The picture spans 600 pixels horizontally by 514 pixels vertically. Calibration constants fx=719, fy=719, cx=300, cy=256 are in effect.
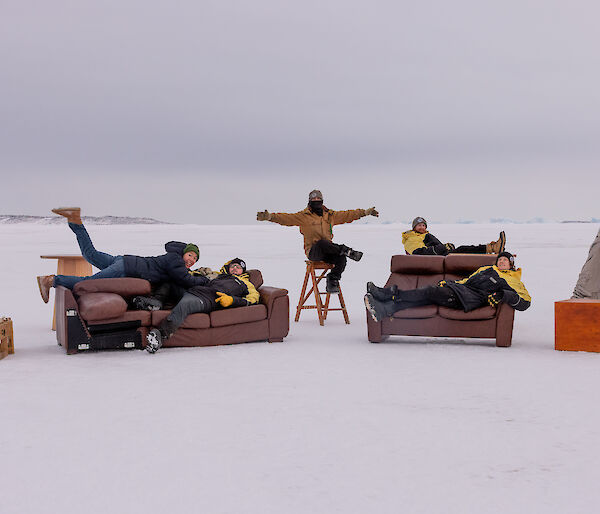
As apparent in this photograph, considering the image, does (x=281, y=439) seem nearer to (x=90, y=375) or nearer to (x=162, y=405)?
(x=162, y=405)

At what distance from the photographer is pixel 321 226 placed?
9477 mm

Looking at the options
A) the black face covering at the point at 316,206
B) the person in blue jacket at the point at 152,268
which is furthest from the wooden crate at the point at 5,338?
the black face covering at the point at 316,206

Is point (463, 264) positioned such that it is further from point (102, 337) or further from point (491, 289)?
point (102, 337)

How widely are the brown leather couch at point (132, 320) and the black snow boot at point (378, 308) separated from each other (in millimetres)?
885

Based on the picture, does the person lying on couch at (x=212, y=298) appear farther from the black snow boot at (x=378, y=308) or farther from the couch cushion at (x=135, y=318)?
the black snow boot at (x=378, y=308)

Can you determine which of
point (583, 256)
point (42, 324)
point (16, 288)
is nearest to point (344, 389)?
point (42, 324)

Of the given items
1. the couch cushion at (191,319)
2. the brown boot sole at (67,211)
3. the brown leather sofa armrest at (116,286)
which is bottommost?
the couch cushion at (191,319)

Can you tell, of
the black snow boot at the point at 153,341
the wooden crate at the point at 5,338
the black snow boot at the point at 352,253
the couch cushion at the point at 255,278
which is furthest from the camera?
the black snow boot at the point at 352,253

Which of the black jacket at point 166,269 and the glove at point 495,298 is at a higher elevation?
the black jacket at point 166,269

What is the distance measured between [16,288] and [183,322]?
7.67 m

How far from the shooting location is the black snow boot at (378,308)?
24.0ft

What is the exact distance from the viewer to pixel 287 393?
519 centimetres

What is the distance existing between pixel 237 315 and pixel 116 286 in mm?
1237

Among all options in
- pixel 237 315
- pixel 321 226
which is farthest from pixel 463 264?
pixel 237 315
